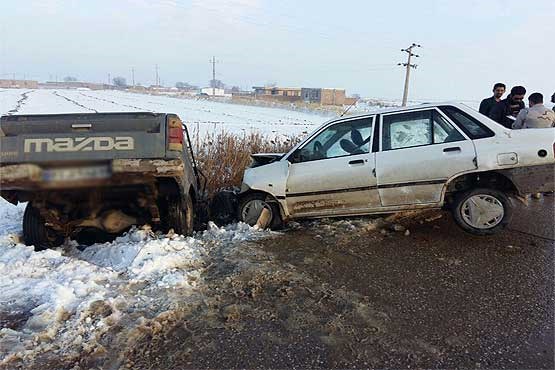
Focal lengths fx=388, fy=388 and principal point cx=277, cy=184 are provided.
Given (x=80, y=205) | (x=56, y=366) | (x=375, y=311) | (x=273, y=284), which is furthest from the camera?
(x=80, y=205)

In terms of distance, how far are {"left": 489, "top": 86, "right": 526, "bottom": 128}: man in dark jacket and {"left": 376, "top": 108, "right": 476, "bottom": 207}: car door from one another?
123 inches

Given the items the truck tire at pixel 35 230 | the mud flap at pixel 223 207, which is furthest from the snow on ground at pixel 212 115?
the truck tire at pixel 35 230

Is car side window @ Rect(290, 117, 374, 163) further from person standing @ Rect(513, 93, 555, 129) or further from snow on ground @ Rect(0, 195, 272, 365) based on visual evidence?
person standing @ Rect(513, 93, 555, 129)

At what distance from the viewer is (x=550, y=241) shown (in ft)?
16.6

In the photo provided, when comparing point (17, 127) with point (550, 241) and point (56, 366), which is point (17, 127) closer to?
point (56, 366)

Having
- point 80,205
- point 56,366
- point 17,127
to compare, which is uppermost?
point 17,127

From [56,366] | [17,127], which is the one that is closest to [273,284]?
[56,366]

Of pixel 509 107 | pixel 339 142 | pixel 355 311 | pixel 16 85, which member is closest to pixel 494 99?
pixel 509 107

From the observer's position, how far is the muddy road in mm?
2785

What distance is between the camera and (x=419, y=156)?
5.13 metres

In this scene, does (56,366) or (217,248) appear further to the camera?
(217,248)

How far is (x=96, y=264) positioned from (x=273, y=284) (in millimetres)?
1999

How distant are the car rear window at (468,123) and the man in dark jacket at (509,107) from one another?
292 cm

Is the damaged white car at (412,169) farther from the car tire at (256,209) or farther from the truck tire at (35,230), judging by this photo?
the truck tire at (35,230)
